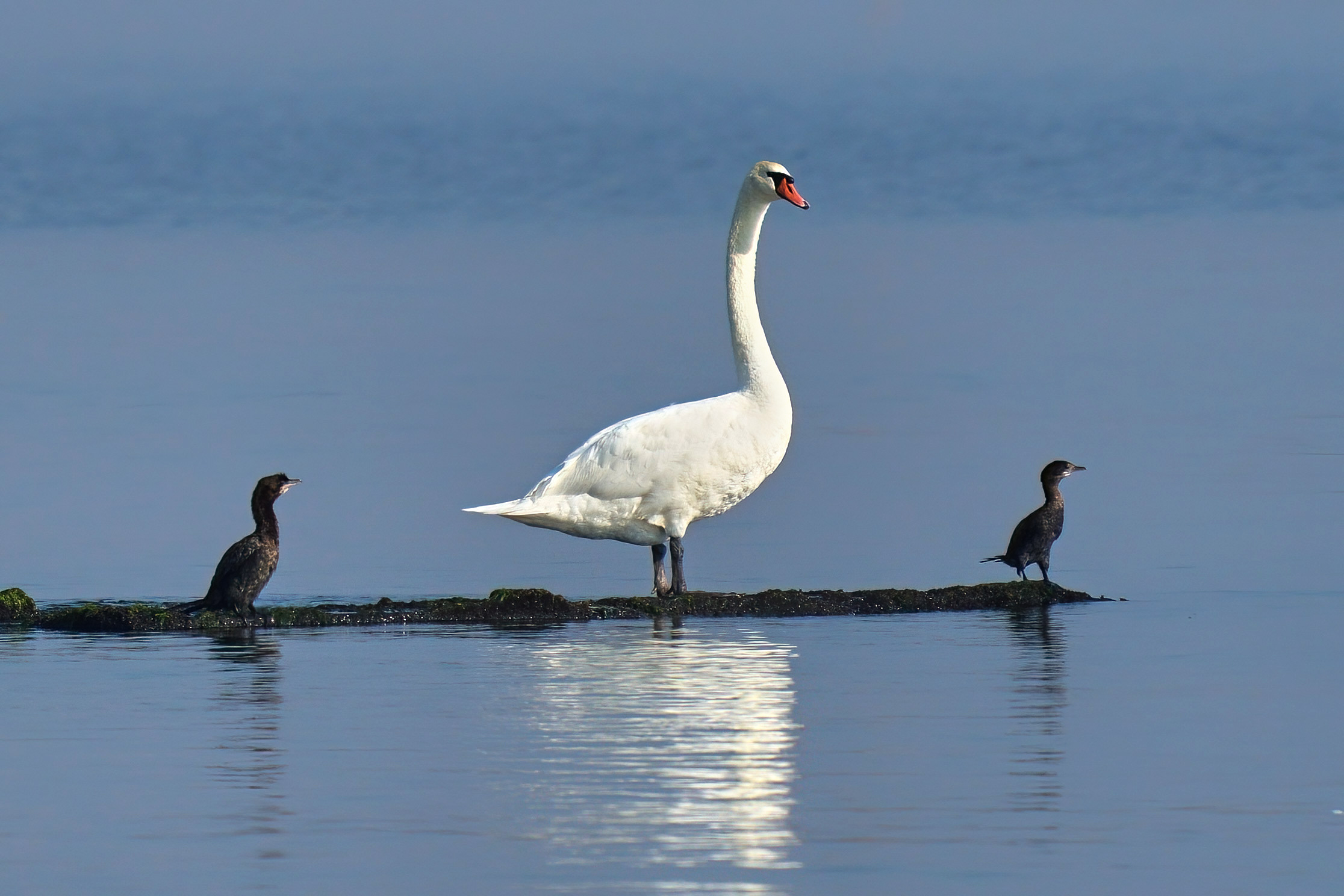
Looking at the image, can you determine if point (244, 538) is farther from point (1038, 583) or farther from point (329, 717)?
point (1038, 583)

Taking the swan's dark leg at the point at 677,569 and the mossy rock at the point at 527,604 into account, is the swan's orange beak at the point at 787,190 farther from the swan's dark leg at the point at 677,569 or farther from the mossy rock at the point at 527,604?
the mossy rock at the point at 527,604

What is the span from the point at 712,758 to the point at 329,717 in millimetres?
1963

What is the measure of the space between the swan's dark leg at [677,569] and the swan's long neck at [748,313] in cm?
114

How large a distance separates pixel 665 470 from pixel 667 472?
0.06ft

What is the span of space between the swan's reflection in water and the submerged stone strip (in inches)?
38.2

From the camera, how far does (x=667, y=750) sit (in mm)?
A: 9461

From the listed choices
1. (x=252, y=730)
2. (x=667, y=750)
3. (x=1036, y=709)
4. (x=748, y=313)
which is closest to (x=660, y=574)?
(x=748, y=313)

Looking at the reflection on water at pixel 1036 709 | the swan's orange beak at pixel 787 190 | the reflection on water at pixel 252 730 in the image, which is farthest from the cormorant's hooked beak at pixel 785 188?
the reflection on water at pixel 252 730

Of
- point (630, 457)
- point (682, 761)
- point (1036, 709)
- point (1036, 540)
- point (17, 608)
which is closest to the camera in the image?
point (682, 761)

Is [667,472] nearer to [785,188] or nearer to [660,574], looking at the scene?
[660,574]

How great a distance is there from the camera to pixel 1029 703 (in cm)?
1052

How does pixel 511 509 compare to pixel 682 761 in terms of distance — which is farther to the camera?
pixel 511 509

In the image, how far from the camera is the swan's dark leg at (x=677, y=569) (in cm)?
1448

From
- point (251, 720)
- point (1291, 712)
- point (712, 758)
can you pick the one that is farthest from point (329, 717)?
point (1291, 712)
